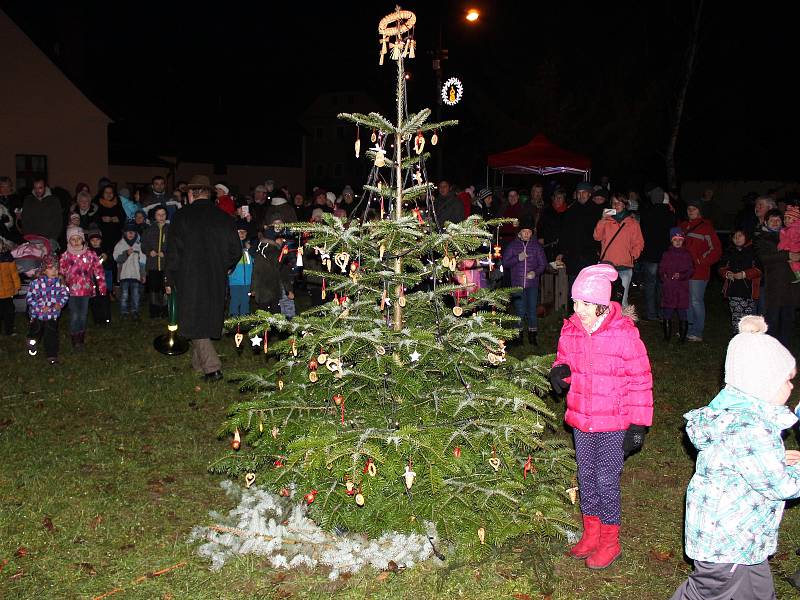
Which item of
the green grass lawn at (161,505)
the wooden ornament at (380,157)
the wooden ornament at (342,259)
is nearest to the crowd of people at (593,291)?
the wooden ornament at (342,259)

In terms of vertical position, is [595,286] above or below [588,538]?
above

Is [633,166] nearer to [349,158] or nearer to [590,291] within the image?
[590,291]

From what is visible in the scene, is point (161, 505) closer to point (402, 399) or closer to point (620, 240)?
point (402, 399)

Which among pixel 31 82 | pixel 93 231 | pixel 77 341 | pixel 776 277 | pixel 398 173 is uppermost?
pixel 31 82

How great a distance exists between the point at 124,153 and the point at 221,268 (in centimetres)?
4299

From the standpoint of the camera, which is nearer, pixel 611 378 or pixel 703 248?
A: pixel 611 378

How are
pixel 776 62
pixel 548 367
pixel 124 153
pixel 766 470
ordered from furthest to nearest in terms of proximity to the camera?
1. pixel 124 153
2. pixel 776 62
3. pixel 548 367
4. pixel 766 470

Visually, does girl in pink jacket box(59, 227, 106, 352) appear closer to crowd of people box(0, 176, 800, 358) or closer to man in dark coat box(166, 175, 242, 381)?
crowd of people box(0, 176, 800, 358)

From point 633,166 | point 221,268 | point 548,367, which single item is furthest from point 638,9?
point 548,367

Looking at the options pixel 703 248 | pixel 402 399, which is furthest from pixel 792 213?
pixel 402 399

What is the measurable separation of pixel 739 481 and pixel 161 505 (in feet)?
14.1

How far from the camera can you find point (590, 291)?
16.9 ft

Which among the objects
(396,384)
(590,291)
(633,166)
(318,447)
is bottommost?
(318,447)

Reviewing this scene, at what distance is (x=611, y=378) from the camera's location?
204 inches
